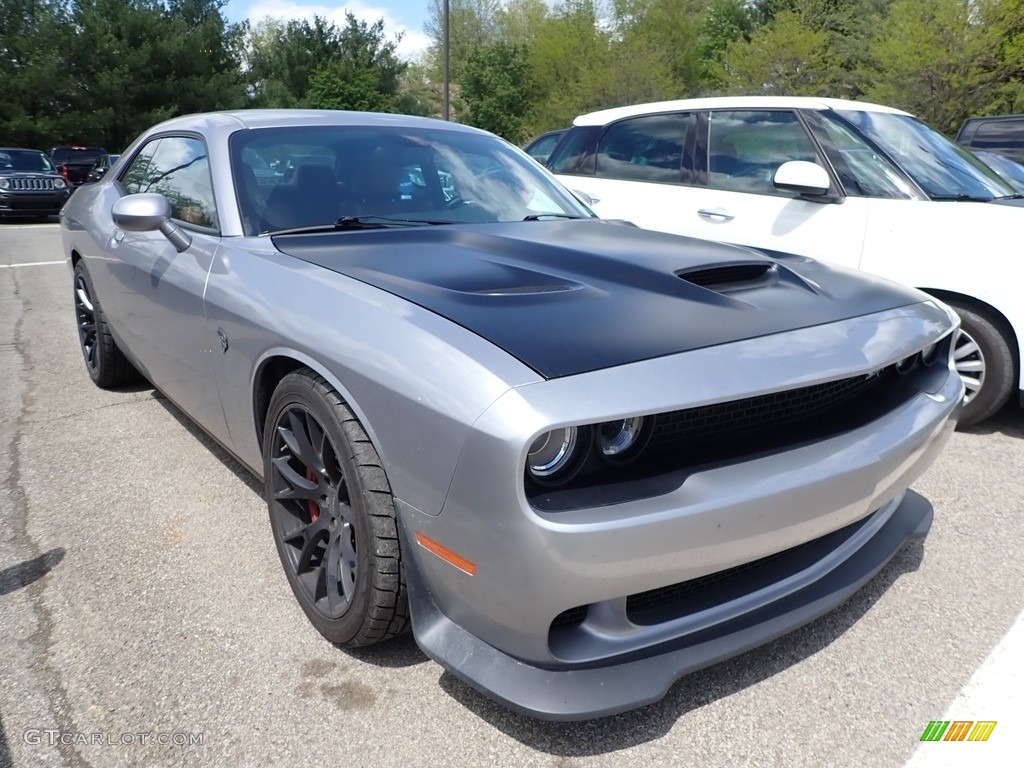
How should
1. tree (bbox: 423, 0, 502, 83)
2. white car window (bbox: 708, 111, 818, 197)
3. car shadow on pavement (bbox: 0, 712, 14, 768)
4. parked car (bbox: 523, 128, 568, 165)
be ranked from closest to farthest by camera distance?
car shadow on pavement (bbox: 0, 712, 14, 768)
white car window (bbox: 708, 111, 818, 197)
parked car (bbox: 523, 128, 568, 165)
tree (bbox: 423, 0, 502, 83)

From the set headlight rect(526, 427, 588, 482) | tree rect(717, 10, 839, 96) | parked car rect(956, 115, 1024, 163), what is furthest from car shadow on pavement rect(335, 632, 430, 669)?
tree rect(717, 10, 839, 96)

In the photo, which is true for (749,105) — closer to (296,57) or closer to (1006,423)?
(1006,423)

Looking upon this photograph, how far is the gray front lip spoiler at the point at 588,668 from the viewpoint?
5.47 feet

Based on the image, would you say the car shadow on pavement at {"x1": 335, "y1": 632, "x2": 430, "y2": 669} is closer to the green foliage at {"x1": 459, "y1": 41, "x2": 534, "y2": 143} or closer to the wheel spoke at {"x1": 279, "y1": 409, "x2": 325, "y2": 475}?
the wheel spoke at {"x1": 279, "y1": 409, "x2": 325, "y2": 475}

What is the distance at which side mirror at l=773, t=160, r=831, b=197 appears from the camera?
432 centimetres

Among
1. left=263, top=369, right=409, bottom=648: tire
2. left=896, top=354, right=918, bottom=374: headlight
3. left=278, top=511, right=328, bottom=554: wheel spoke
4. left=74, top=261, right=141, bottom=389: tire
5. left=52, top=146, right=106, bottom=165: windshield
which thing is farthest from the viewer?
left=52, top=146, right=106, bottom=165: windshield

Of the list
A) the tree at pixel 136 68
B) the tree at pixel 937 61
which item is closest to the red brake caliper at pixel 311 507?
the tree at pixel 937 61

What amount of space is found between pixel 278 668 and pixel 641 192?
4.10 metres

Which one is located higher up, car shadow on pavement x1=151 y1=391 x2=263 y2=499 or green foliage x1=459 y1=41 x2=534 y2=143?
green foliage x1=459 y1=41 x2=534 y2=143

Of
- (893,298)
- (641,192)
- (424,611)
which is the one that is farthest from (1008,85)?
(424,611)

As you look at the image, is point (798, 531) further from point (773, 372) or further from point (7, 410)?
point (7, 410)

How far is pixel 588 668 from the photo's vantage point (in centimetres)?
173

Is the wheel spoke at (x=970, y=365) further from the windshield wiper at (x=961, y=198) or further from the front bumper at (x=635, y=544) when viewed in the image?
the front bumper at (x=635, y=544)

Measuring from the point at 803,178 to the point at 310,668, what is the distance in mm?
3611
